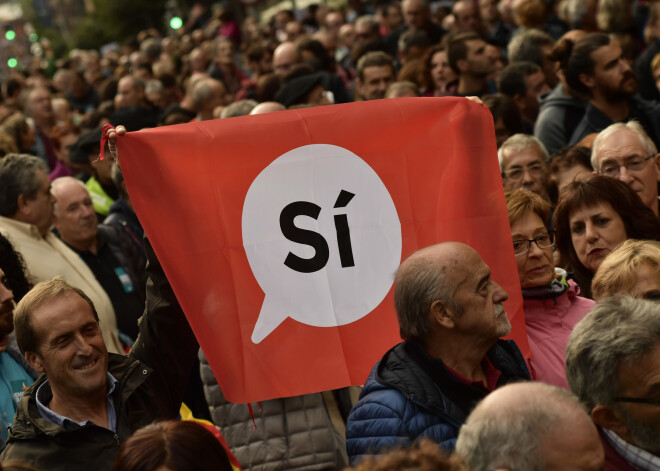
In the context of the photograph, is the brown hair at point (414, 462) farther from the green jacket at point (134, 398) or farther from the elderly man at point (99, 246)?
the elderly man at point (99, 246)

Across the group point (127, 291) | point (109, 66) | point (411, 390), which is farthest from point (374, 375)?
point (109, 66)

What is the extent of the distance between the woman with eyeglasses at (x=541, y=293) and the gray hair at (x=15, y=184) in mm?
2950

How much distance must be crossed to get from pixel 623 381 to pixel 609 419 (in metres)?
0.13

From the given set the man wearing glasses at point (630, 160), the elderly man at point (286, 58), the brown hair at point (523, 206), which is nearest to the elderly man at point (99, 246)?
the brown hair at point (523, 206)

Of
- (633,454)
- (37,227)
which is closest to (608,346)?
(633,454)

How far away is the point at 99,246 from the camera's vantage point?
671 centimetres

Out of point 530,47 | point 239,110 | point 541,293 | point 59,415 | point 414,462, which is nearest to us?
point 414,462

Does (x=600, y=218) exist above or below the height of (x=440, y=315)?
below

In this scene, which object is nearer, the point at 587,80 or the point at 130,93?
the point at 587,80

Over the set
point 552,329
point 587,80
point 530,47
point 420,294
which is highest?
point 530,47

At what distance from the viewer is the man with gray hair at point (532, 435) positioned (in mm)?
2566

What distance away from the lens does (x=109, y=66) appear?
21.0 metres

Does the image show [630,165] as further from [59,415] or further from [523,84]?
[59,415]

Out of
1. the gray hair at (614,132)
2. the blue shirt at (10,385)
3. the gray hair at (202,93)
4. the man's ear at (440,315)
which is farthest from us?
the gray hair at (202,93)
